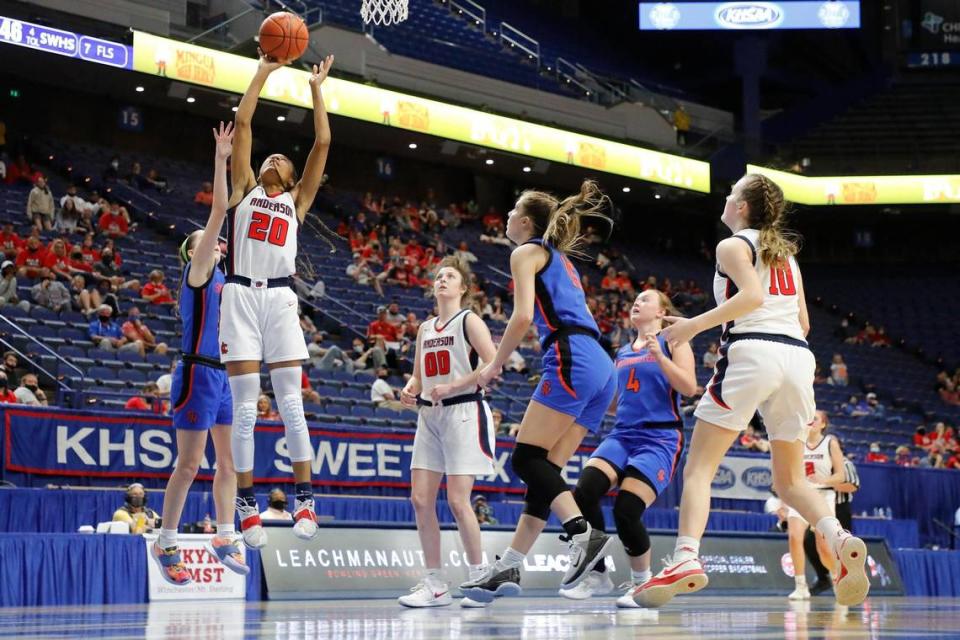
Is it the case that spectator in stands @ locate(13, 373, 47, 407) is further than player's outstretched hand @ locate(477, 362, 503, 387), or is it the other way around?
spectator in stands @ locate(13, 373, 47, 407)

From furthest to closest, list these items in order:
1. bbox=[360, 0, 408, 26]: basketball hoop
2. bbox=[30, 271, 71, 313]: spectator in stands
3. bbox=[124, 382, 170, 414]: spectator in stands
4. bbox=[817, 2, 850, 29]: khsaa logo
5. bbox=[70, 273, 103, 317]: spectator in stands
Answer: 1. bbox=[817, 2, 850, 29]: khsaa logo
2. bbox=[70, 273, 103, 317]: spectator in stands
3. bbox=[30, 271, 71, 313]: spectator in stands
4. bbox=[360, 0, 408, 26]: basketball hoop
5. bbox=[124, 382, 170, 414]: spectator in stands

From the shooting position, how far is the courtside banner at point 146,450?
1249 cm

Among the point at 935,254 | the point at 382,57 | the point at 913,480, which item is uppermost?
the point at 382,57

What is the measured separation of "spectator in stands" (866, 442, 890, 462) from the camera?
2241cm

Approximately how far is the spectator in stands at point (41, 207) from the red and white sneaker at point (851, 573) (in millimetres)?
15898

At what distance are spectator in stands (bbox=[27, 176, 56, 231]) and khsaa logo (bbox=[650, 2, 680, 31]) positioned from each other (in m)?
18.7

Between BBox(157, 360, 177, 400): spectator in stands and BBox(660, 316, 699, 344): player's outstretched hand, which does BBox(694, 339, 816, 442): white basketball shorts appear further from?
BBox(157, 360, 177, 400): spectator in stands

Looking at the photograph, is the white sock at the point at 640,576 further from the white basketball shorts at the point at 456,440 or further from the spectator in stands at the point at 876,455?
the spectator in stands at the point at 876,455

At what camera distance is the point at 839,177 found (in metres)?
32.9

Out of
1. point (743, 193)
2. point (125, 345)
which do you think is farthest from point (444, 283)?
point (125, 345)

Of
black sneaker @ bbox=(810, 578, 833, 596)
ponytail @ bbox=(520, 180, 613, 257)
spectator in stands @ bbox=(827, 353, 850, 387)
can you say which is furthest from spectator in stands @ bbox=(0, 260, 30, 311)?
spectator in stands @ bbox=(827, 353, 850, 387)

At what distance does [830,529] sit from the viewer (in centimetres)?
605

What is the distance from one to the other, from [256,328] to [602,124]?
23726mm

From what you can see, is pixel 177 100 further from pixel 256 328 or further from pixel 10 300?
pixel 256 328
